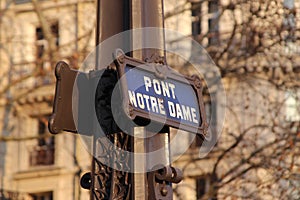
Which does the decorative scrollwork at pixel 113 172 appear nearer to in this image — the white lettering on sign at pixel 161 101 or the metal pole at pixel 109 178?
the metal pole at pixel 109 178

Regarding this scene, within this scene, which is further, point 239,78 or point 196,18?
point 196,18

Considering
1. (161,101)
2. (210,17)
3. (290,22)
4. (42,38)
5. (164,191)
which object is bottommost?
(164,191)

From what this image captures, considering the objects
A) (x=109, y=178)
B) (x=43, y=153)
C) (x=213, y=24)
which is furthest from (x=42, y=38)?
(x=109, y=178)

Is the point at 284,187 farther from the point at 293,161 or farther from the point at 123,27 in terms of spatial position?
the point at 123,27

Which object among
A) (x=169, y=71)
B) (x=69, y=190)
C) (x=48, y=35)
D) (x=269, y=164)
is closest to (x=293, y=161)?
(x=269, y=164)

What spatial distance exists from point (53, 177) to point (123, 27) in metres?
29.0

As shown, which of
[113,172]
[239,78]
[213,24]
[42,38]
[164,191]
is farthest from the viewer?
[42,38]

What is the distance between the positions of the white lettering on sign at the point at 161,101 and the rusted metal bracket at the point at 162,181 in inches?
11.2

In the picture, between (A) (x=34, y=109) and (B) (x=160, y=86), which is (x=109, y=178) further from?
(A) (x=34, y=109)

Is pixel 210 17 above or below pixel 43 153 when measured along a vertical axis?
below

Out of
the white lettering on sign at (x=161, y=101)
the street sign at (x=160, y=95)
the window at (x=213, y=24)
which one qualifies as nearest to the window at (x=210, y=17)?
the window at (x=213, y=24)

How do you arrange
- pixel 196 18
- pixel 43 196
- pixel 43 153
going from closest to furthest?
pixel 196 18
pixel 43 153
pixel 43 196

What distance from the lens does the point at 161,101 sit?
562 centimetres

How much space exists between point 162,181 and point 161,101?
0.41 meters
